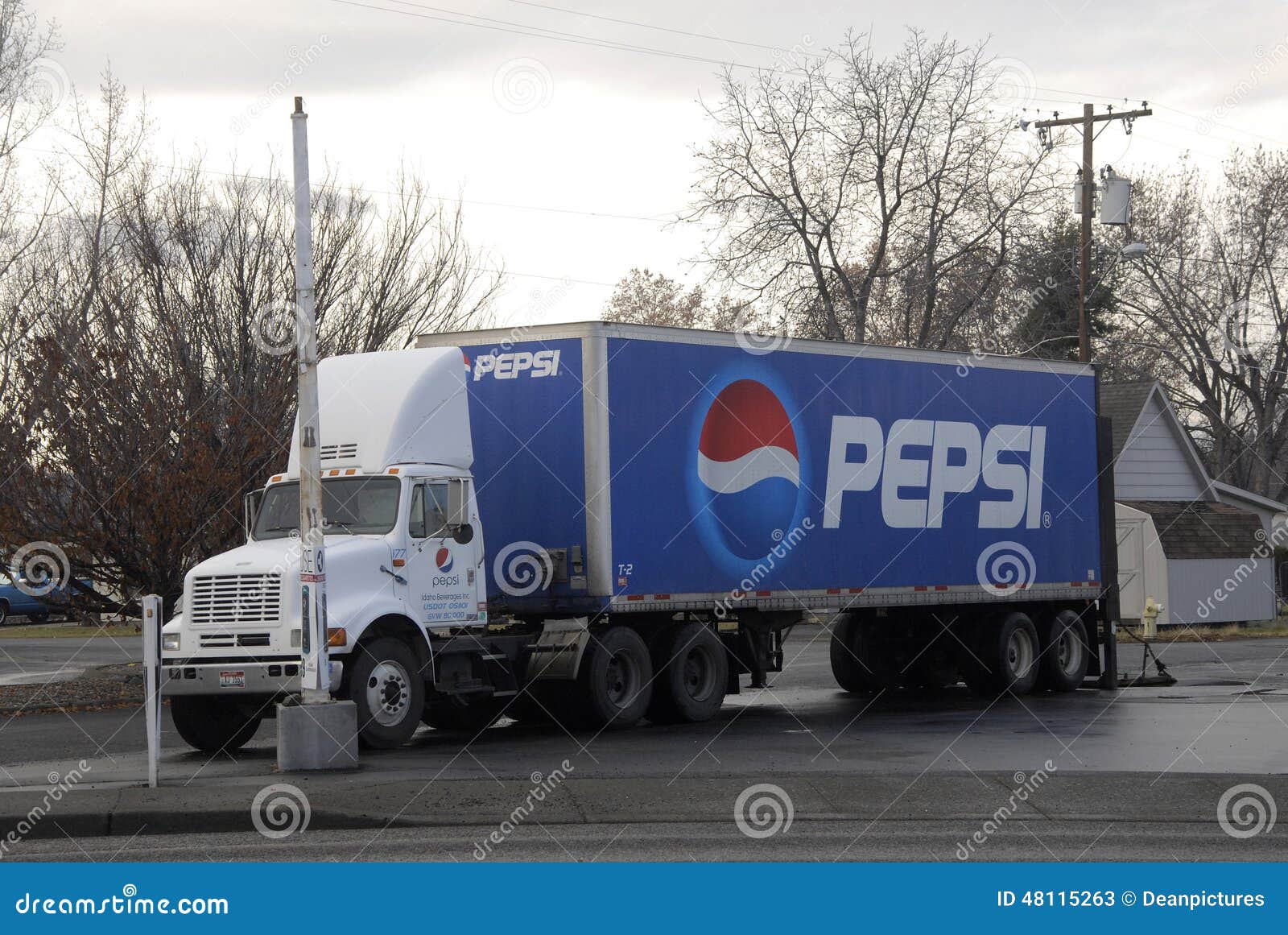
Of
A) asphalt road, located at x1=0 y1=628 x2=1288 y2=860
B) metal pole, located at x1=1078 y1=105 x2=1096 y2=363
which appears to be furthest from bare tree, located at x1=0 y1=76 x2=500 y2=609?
metal pole, located at x1=1078 y1=105 x2=1096 y2=363

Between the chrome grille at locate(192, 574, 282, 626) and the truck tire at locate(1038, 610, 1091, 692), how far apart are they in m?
11.8

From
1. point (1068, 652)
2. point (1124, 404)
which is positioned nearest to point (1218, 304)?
point (1124, 404)

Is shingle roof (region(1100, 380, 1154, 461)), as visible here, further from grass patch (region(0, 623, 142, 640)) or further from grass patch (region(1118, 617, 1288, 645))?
grass patch (region(0, 623, 142, 640))

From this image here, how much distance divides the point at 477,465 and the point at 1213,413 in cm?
4188

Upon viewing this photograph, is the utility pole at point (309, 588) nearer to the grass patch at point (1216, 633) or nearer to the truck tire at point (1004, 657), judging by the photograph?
the truck tire at point (1004, 657)

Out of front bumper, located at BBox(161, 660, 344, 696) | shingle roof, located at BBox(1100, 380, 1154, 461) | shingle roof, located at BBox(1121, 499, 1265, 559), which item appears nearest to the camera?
front bumper, located at BBox(161, 660, 344, 696)

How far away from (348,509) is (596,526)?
2504 millimetres

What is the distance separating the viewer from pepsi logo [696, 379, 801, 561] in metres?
17.9

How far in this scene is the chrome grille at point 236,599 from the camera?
14914mm

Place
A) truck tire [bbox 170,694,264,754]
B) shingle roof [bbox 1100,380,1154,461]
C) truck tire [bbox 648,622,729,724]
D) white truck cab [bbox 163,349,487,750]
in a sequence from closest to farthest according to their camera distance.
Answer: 1. white truck cab [bbox 163,349,487,750]
2. truck tire [bbox 170,694,264,754]
3. truck tire [bbox 648,622,729,724]
4. shingle roof [bbox 1100,380,1154,461]

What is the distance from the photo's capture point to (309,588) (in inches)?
528

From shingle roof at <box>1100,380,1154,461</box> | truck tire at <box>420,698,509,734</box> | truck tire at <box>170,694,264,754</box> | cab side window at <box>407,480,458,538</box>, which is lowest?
truck tire at <box>420,698,509,734</box>

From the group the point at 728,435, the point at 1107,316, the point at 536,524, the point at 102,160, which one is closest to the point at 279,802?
the point at 536,524

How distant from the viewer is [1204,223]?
2023 inches
